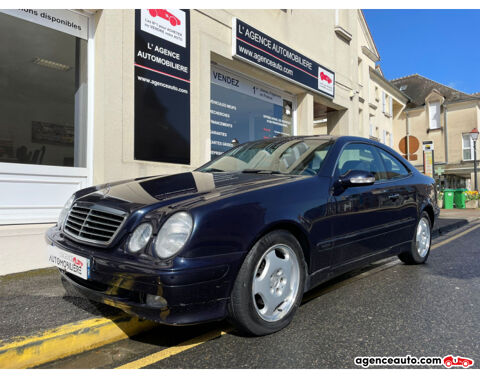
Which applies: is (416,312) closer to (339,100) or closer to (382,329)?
(382,329)

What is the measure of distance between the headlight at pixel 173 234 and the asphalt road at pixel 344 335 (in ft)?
2.28

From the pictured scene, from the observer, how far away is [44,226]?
4.84 m

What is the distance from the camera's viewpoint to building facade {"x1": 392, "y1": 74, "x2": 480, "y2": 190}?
2878 centimetres

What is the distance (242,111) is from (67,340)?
6842 millimetres

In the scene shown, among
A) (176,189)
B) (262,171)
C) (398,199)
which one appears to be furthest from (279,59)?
(176,189)

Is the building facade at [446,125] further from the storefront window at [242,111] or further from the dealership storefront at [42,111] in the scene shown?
the dealership storefront at [42,111]

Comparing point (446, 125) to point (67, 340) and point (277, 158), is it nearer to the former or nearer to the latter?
point (277, 158)

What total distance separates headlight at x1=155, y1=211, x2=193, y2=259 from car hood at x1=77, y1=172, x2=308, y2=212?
4.3 inches

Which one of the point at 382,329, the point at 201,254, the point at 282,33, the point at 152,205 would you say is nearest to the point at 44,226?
the point at 152,205

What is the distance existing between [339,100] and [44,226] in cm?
889

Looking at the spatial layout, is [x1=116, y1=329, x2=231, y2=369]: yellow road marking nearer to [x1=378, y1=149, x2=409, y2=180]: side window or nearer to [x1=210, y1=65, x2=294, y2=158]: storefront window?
[x1=378, y1=149, x2=409, y2=180]: side window

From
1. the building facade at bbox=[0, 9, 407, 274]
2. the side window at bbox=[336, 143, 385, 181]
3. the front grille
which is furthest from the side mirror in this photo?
the building facade at bbox=[0, 9, 407, 274]

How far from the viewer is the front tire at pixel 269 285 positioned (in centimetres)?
242

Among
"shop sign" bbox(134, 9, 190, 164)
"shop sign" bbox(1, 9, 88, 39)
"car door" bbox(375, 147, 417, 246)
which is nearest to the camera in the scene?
"car door" bbox(375, 147, 417, 246)
